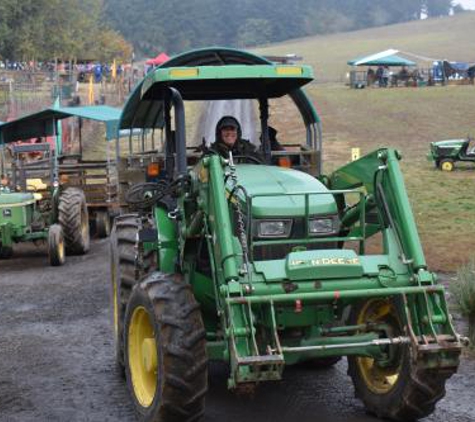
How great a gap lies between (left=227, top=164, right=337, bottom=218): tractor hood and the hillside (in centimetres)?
5579

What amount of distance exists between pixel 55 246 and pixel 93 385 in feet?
18.6

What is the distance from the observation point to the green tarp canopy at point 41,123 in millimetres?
14500

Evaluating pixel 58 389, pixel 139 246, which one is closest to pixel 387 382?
pixel 139 246

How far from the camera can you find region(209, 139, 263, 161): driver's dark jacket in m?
6.80

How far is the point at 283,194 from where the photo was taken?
538 centimetres

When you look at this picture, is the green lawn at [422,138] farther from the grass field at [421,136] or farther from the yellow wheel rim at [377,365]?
the yellow wheel rim at [377,365]

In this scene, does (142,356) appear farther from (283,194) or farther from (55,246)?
(55,246)

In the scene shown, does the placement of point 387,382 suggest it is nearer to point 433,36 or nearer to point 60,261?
point 60,261

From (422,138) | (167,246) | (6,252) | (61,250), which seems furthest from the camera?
(422,138)

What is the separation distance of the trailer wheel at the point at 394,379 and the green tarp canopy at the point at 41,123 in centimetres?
925

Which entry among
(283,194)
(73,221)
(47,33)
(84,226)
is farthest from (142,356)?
(47,33)

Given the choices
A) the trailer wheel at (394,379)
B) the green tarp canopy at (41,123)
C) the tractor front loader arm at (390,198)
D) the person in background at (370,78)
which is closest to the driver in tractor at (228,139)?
the tractor front loader arm at (390,198)

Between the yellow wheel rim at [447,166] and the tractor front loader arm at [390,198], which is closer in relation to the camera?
the tractor front loader arm at [390,198]

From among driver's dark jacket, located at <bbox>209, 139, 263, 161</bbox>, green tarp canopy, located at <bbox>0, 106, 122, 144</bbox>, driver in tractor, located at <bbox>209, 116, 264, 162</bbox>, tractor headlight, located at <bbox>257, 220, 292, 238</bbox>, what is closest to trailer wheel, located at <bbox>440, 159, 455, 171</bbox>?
green tarp canopy, located at <bbox>0, 106, 122, 144</bbox>
